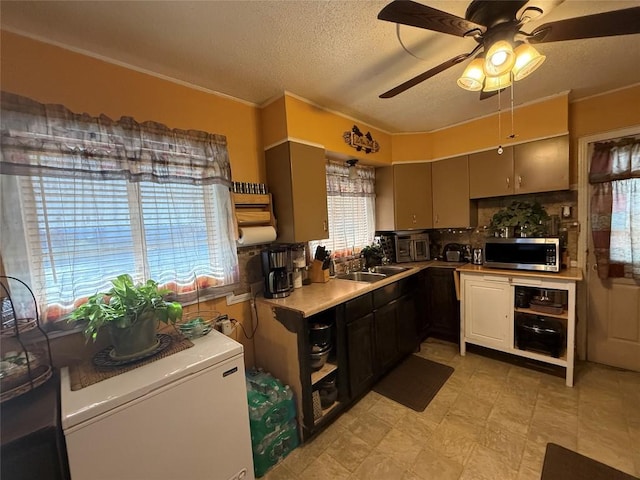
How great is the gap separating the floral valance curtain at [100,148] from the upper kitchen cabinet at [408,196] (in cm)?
200

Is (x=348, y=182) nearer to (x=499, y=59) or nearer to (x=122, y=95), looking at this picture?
(x=499, y=59)

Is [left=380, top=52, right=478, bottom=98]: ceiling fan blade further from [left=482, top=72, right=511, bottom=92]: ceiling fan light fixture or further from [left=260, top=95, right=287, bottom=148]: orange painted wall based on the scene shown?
[left=260, top=95, right=287, bottom=148]: orange painted wall

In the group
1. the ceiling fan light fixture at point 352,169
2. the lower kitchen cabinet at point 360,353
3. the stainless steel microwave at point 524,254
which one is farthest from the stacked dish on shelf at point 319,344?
the stainless steel microwave at point 524,254

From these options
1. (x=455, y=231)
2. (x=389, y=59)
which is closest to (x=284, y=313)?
(x=389, y=59)

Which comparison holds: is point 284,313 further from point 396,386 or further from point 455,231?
point 455,231

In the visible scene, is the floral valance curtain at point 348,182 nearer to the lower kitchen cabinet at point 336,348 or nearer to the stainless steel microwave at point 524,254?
the lower kitchen cabinet at point 336,348

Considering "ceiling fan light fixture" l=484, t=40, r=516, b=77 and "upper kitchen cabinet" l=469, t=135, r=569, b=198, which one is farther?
"upper kitchen cabinet" l=469, t=135, r=569, b=198

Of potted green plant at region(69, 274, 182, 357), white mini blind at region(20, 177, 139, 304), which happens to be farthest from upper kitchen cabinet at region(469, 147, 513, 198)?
white mini blind at region(20, 177, 139, 304)

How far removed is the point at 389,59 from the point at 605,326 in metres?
3.10

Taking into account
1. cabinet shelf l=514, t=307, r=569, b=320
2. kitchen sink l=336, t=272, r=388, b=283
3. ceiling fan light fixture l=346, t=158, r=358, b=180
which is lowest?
cabinet shelf l=514, t=307, r=569, b=320

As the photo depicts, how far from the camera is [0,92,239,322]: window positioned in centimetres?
130

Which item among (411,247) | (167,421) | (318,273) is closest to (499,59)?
(318,273)

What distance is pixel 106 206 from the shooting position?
5.05 ft

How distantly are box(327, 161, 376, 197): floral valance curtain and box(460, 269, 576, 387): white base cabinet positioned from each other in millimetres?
1421
